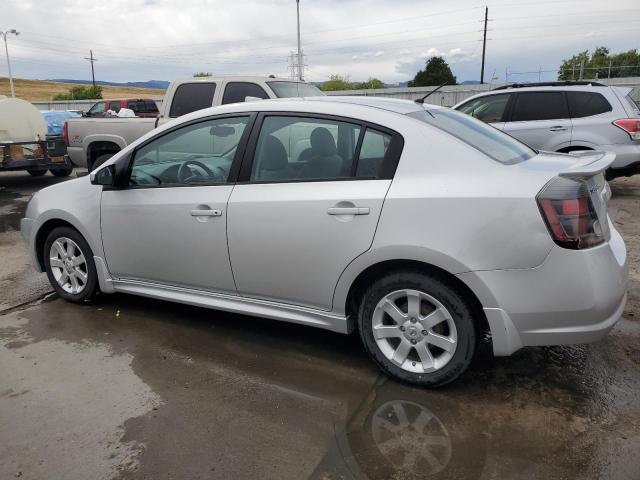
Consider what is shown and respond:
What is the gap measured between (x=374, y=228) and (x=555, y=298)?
100cm

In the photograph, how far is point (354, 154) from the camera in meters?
3.16

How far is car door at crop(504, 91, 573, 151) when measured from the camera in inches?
316

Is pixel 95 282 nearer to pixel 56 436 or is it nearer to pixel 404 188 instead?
pixel 56 436

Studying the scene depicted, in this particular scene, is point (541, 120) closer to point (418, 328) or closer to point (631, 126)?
point (631, 126)

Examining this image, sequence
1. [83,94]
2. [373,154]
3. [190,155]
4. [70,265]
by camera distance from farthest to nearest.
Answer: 1. [83,94]
2. [70,265]
3. [190,155]
4. [373,154]

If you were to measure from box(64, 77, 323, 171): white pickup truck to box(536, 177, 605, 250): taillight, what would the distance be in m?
5.32

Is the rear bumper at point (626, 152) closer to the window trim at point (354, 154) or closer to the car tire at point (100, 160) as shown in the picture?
the window trim at point (354, 154)

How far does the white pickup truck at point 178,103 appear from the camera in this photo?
7.57 metres


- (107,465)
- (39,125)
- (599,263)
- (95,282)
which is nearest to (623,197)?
(599,263)

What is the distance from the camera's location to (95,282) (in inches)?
174

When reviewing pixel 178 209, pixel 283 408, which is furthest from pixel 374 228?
pixel 178 209

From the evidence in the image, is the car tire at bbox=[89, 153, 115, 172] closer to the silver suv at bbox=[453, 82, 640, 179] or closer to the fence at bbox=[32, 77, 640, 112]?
the silver suv at bbox=[453, 82, 640, 179]

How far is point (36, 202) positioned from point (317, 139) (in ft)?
8.90

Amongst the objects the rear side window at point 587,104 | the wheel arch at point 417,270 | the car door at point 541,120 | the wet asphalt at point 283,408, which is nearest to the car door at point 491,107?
the car door at point 541,120
